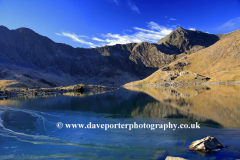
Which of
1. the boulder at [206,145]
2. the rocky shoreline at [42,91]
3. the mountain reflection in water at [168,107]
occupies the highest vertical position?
the rocky shoreline at [42,91]

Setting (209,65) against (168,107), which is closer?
(168,107)

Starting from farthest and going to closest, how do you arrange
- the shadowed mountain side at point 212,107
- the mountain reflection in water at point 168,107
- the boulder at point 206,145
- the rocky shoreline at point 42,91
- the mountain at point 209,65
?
1. the mountain at point 209,65
2. the rocky shoreline at point 42,91
3. the mountain reflection in water at point 168,107
4. the shadowed mountain side at point 212,107
5. the boulder at point 206,145

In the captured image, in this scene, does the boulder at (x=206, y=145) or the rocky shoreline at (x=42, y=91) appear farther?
the rocky shoreline at (x=42, y=91)

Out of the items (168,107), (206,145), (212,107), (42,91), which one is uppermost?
(42,91)

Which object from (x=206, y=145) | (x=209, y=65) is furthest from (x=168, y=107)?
(x=209, y=65)

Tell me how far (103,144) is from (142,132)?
4.09 m

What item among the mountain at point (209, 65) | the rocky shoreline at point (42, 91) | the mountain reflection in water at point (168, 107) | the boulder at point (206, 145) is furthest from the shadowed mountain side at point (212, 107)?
the mountain at point (209, 65)

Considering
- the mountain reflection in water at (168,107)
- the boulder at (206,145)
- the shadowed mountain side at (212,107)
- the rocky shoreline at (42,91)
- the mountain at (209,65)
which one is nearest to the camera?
the boulder at (206,145)

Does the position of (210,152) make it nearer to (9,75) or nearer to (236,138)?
(236,138)

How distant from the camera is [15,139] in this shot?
40.1 ft

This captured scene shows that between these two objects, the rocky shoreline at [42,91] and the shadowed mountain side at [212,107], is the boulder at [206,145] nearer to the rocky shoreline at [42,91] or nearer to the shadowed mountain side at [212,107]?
the shadowed mountain side at [212,107]

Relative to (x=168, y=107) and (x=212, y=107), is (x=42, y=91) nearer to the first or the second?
(x=168, y=107)

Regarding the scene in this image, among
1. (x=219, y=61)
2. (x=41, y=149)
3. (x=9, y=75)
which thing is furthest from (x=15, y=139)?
(x=219, y=61)

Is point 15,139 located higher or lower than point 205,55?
lower
